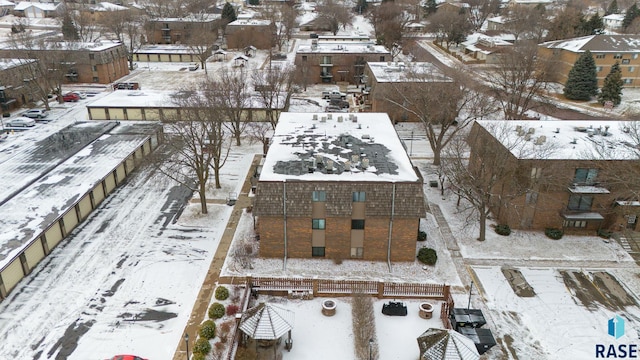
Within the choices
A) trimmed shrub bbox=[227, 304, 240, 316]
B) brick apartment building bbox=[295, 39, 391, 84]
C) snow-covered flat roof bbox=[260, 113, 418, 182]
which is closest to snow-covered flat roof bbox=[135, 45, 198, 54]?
brick apartment building bbox=[295, 39, 391, 84]

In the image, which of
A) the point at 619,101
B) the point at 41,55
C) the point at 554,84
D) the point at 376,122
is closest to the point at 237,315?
the point at 376,122

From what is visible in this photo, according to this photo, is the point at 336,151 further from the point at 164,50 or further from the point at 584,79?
the point at 164,50

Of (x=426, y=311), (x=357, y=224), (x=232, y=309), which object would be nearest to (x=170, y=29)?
(x=357, y=224)

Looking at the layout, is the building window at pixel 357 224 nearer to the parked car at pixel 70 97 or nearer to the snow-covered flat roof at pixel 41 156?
the snow-covered flat roof at pixel 41 156

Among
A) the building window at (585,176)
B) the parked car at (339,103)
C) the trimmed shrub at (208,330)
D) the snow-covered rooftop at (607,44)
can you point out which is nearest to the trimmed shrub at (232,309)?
the trimmed shrub at (208,330)

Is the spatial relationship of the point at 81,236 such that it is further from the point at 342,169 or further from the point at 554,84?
the point at 554,84

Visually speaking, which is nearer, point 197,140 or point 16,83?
point 197,140
